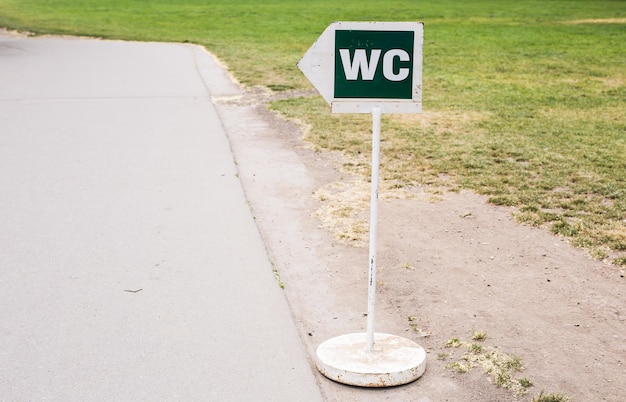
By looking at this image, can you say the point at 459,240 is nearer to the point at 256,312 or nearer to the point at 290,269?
the point at 290,269

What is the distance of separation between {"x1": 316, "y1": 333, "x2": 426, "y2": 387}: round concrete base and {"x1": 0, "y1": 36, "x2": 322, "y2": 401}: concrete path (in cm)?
14

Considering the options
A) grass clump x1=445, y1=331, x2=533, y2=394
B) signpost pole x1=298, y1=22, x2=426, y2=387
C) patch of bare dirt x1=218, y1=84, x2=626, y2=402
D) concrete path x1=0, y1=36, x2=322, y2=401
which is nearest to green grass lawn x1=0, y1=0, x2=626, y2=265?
patch of bare dirt x1=218, y1=84, x2=626, y2=402

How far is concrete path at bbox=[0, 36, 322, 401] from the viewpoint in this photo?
4676mm

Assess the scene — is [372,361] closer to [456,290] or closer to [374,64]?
[456,290]

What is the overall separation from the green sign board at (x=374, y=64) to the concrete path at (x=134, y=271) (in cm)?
150

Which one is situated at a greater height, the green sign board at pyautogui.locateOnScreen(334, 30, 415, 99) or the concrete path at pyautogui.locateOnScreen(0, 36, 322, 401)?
the green sign board at pyautogui.locateOnScreen(334, 30, 415, 99)

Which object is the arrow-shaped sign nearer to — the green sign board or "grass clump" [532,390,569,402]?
the green sign board

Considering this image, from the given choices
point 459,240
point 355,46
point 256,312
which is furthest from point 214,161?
point 355,46

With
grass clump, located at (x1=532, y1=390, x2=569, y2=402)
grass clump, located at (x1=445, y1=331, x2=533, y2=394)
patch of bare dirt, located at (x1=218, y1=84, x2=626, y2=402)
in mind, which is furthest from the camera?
patch of bare dirt, located at (x1=218, y1=84, x2=626, y2=402)

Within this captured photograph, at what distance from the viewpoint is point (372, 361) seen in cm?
477

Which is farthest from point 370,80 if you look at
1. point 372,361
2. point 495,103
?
point 495,103

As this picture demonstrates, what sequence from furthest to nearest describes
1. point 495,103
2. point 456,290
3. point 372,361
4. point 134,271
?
point 495,103 < point 134,271 < point 456,290 < point 372,361

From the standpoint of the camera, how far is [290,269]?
6469 mm

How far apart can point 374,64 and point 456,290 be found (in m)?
2.00
